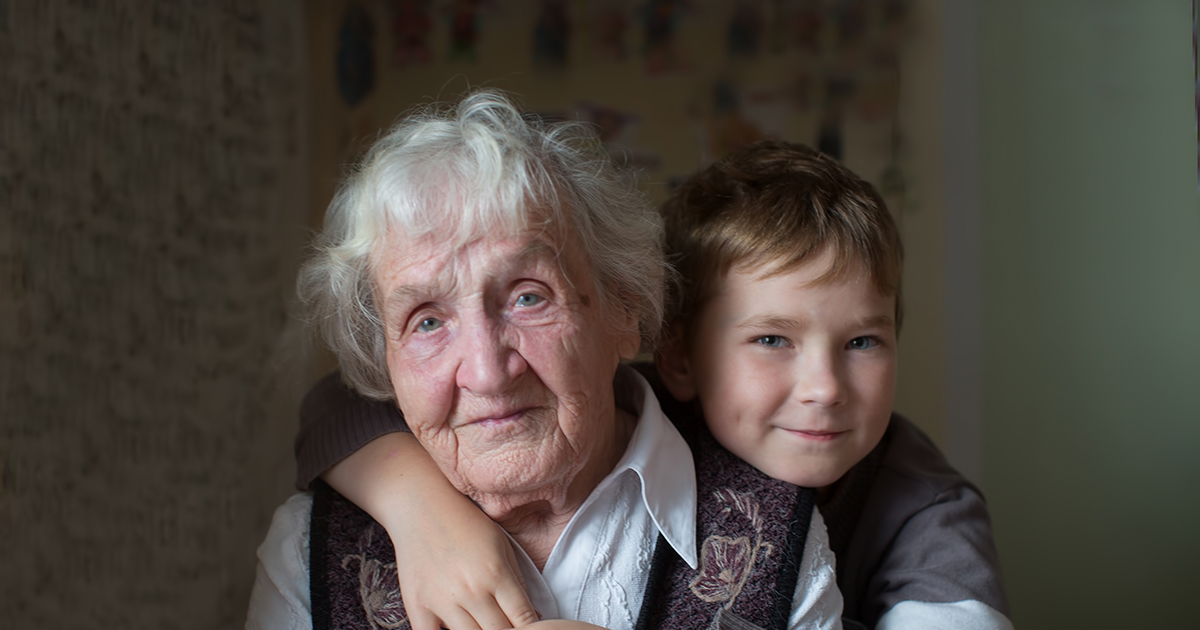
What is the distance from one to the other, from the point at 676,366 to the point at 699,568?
15.3 inches

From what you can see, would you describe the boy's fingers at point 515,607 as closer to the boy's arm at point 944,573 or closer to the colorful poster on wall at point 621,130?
the boy's arm at point 944,573

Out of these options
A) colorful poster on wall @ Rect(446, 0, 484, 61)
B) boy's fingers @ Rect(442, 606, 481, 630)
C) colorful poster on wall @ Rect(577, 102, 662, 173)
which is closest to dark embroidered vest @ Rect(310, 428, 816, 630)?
boy's fingers @ Rect(442, 606, 481, 630)

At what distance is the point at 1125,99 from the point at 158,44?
7.44 ft

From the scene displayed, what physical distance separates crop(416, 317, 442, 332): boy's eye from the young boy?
238 mm

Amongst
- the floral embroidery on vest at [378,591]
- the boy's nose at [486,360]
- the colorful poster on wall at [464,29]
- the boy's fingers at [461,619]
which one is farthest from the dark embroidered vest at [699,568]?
the colorful poster on wall at [464,29]

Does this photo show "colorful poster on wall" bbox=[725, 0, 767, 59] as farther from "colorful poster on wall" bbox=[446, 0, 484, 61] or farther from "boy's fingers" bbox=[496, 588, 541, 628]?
"boy's fingers" bbox=[496, 588, 541, 628]

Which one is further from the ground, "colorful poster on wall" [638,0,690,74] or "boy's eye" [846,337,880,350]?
"colorful poster on wall" [638,0,690,74]

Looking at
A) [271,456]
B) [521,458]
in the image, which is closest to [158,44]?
[271,456]

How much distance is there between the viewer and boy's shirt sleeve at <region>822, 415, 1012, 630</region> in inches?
56.2

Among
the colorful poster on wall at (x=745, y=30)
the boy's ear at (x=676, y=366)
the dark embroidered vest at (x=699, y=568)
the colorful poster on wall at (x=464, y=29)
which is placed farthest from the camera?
the colorful poster on wall at (x=464, y=29)

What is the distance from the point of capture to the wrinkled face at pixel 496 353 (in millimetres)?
1170

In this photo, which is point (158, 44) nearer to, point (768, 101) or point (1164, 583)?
point (768, 101)

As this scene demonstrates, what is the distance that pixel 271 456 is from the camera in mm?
2389

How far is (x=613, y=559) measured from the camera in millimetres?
1312
